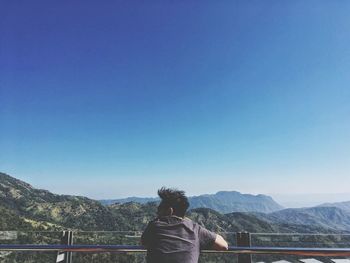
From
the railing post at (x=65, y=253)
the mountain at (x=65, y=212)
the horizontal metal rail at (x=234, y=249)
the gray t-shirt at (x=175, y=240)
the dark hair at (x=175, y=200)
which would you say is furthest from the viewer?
the mountain at (x=65, y=212)

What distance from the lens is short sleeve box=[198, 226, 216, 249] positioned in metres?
2.40

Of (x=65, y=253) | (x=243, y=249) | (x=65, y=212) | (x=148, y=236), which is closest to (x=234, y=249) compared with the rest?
(x=243, y=249)

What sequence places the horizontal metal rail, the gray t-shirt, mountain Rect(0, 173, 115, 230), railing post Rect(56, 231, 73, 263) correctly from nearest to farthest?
the gray t-shirt < the horizontal metal rail < railing post Rect(56, 231, 73, 263) < mountain Rect(0, 173, 115, 230)

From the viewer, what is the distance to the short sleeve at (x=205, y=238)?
240 cm

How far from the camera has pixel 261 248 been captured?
2.65 meters

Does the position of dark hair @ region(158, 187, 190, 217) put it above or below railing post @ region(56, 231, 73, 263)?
above

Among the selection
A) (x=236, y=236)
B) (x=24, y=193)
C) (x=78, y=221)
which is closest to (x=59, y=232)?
(x=236, y=236)

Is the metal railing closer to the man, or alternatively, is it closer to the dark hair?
the man

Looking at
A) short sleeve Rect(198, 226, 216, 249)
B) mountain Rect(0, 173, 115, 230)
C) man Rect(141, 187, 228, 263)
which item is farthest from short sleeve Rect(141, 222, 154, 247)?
mountain Rect(0, 173, 115, 230)

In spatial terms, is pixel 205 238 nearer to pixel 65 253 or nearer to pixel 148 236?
pixel 148 236

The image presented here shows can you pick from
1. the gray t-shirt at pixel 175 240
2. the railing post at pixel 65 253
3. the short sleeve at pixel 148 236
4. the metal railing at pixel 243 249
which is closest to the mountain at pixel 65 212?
the railing post at pixel 65 253

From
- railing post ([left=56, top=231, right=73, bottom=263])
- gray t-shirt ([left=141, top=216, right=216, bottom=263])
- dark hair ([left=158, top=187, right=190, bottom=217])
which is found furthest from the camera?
railing post ([left=56, top=231, right=73, bottom=263])

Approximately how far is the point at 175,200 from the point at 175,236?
1.00ft

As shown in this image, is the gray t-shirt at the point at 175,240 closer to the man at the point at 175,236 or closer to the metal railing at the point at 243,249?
the man at the point at 175,236
